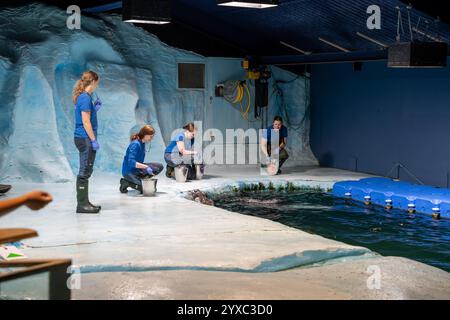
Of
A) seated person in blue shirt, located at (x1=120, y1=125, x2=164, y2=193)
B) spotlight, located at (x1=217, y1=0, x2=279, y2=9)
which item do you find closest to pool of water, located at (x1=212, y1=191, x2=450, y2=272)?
seated person in blue shirt, located at (x1=120, y1=125, x2=164, y2=193)

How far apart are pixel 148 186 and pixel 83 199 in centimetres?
174

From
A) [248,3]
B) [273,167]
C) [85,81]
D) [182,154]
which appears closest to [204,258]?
[85,81]

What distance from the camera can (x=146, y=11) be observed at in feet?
34.8

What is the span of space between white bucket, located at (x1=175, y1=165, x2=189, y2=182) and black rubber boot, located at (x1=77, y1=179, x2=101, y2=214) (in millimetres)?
3366

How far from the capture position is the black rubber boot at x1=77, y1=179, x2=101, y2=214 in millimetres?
8562

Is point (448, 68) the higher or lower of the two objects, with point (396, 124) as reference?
higher

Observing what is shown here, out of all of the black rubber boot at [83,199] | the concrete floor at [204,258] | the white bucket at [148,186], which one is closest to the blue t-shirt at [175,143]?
the white bucket at [148,186]

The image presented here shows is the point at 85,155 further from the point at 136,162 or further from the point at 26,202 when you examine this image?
the point at 26,202

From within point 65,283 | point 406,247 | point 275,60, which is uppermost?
point 275,60

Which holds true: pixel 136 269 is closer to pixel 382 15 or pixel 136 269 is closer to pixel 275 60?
pixel 382 15

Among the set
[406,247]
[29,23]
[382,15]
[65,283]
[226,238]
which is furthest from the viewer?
[29,23]
